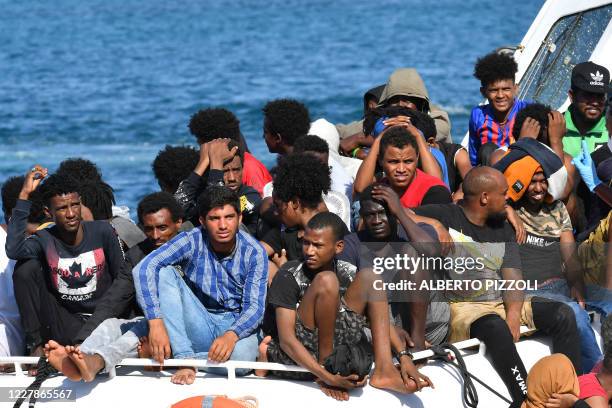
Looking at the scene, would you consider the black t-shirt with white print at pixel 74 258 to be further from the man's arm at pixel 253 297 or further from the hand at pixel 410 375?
the hand at pixel 410 375

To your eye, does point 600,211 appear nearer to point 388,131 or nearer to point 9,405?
point 388,131

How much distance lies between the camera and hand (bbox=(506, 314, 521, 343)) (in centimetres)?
749

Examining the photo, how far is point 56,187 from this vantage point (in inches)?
299

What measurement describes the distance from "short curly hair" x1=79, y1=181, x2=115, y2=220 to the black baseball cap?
3541 millimetres

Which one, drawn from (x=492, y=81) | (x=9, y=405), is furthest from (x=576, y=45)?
(x=9, y=405)

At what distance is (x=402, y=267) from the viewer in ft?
23.8

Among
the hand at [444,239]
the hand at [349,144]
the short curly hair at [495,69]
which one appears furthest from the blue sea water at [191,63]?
the hand at [444,239]

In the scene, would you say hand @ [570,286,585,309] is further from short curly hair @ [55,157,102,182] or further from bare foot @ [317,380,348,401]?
short curly hair @ [55,157,102,182]

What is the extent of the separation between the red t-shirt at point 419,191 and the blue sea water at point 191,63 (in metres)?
12.5

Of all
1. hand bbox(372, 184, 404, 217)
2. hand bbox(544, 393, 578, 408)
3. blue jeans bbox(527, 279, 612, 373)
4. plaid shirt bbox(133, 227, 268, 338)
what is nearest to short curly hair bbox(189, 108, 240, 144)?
plaid shirt bbox(133, 227, 268, 338)

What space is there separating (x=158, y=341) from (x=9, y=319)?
4.07ft

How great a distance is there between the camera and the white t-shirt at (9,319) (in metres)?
7.77

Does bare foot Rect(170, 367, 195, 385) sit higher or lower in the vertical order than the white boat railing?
lower

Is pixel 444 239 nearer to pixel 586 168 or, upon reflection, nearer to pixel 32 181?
pixel 586 168
